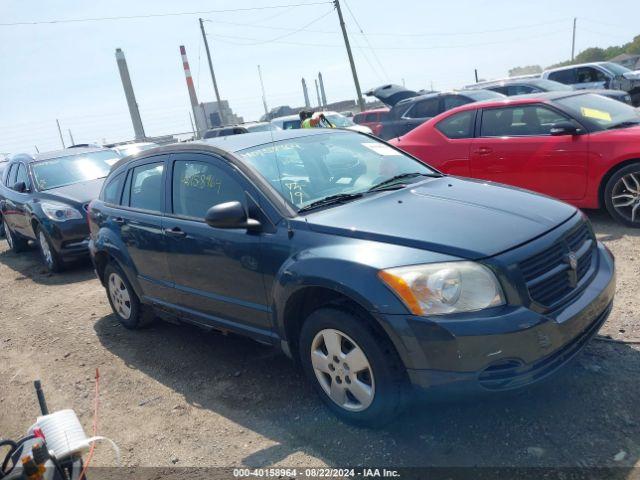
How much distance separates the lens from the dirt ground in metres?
2.83

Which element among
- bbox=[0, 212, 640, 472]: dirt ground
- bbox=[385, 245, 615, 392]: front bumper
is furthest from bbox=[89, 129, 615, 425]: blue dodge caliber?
bbox=[0, 212, 640, 472]: dirt ground

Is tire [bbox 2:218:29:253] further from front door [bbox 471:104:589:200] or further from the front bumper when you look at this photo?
the front bumper

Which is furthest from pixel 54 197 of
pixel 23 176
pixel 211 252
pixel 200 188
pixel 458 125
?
pixel 458 125

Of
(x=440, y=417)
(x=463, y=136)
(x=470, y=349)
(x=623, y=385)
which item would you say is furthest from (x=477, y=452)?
(x=463, y=136)

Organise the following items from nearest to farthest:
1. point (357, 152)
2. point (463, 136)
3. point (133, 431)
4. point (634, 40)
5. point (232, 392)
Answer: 1. point (133, 431)
2. point (232, 392)
3. point (357, 152)
4. point (463, 136)
5. point (634, 40)

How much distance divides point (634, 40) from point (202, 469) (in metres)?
68.9

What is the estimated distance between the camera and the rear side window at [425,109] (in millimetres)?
11875

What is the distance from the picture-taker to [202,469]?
120 inches

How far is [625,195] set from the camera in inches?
229

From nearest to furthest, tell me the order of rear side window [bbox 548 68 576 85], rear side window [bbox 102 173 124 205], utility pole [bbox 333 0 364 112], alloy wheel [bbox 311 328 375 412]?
alloy wheel [bbox 311 328 375 412], rear side window [bbox 102 173 124 205], rear side window [bbox 548 68 576 85], utility pole [bbox 333 0 364 112]

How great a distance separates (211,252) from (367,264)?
1355mm

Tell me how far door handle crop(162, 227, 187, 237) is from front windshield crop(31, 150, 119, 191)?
510cm

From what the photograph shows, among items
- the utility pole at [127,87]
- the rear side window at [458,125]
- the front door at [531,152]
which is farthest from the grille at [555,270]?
the utility pole at [127,87]

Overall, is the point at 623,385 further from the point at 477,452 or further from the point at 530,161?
the point at 530,161
